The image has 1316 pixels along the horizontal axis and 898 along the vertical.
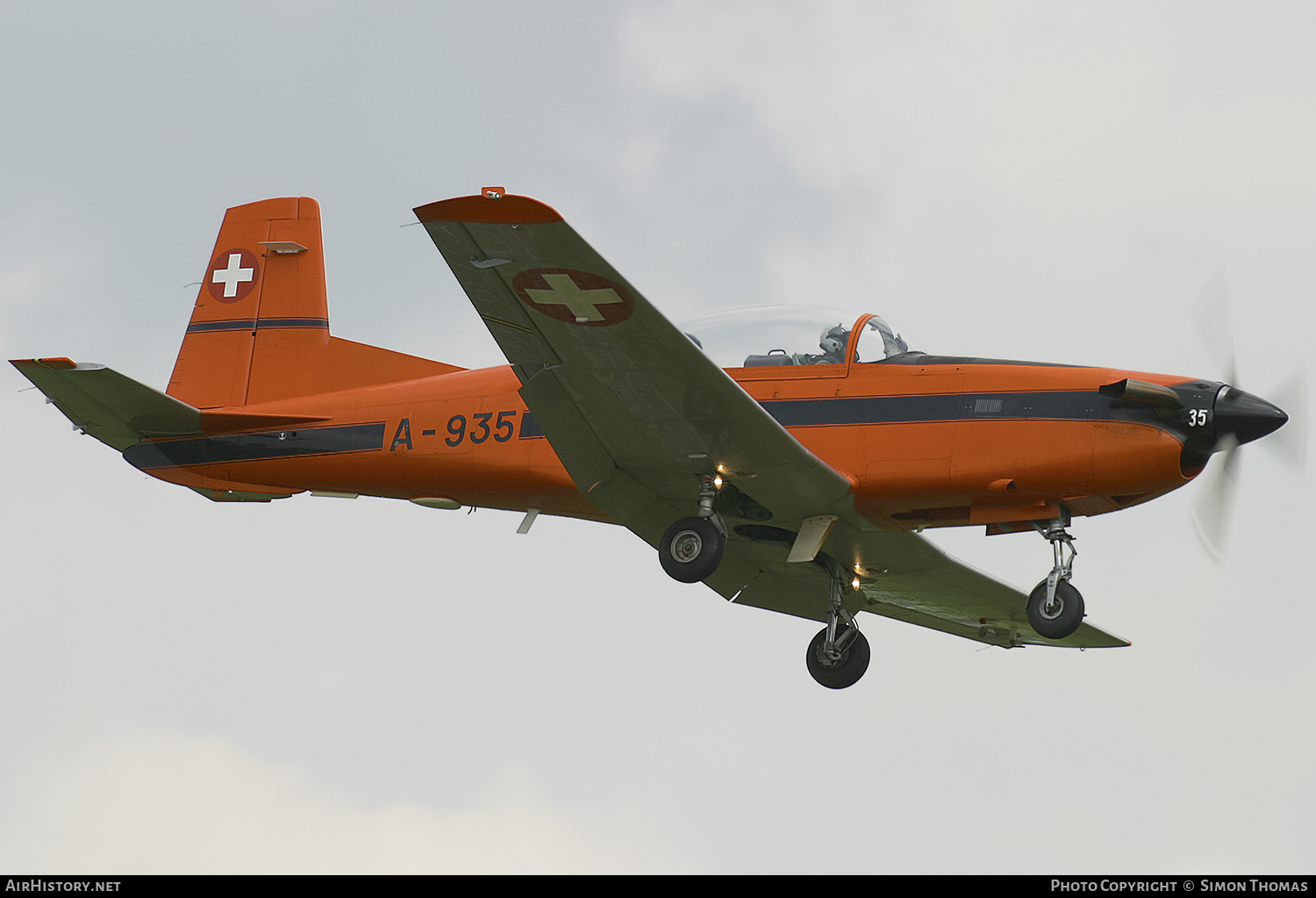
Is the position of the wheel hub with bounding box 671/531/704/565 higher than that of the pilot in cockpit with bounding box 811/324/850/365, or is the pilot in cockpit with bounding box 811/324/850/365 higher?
the pilot in cockpit with bounding box 811/324/850/365

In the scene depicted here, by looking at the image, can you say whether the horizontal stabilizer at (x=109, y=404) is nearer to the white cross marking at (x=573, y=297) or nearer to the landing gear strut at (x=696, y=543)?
the white cross marking at (x=573, y=297)

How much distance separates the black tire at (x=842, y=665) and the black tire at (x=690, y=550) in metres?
2.72

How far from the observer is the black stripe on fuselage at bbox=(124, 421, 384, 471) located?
14.8 metres

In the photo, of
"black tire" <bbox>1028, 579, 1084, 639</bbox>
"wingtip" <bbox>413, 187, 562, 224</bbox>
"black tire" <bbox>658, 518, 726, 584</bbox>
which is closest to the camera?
"wingtip" <bbox>413, 187, 562, 224</bbox>

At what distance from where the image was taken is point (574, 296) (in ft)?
37.9

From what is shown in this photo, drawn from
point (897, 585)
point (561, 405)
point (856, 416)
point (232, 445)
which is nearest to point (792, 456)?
point (856, 416)

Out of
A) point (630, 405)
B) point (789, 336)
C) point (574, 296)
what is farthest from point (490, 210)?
point (789, 336)

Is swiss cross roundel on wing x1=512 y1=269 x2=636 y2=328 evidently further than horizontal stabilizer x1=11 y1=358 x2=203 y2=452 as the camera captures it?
No

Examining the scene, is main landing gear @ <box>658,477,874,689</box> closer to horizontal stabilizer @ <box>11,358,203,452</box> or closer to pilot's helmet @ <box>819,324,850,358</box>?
pilot's helmet @ <box>819,324,850,358</box>

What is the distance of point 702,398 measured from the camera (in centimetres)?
1212

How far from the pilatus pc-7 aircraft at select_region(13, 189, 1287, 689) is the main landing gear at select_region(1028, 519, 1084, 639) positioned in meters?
0.02

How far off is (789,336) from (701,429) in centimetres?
123

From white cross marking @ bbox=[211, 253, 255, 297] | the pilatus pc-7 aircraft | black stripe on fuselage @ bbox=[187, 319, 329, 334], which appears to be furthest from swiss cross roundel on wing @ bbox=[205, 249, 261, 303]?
the pilatus pc-7 aircraft

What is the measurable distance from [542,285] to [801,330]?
2496 mm
